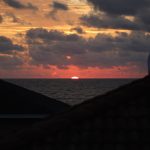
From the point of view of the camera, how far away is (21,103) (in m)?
18.6

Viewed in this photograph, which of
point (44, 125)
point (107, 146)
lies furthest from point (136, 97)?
point (44, 125)

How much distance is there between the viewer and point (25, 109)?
18266 mm

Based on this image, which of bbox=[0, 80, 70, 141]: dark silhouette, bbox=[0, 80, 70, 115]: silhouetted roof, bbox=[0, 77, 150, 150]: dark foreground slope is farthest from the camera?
bbox=[0, 80, 70, 115]: silhouetted roof

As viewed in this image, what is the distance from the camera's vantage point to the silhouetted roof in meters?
18.2

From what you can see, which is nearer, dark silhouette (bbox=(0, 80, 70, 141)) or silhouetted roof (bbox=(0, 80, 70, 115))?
dark silhouette (bbox=(0, 80, 70, 141))

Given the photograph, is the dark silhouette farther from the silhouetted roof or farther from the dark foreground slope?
the dark foreground slope

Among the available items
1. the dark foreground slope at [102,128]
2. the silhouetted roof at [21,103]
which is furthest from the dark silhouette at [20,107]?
the dark foreground slope at [102,128]

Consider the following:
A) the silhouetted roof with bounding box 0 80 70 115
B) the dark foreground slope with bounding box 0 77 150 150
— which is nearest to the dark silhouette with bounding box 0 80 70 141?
the silhouetted roof with bounding box 0 80 70 115

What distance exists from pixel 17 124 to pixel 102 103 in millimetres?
11813

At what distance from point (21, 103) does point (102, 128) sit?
1330 centimetres

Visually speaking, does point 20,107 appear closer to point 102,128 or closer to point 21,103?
point 21,103

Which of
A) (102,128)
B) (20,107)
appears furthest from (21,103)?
(102,128)

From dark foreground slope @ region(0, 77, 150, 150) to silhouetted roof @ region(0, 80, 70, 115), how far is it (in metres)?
12.6

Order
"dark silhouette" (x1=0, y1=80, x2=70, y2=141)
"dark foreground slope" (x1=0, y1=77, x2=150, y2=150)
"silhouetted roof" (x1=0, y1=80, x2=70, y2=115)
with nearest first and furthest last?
"dark foreground slope" (x1=0, y1=77, x2=150, y2=150), "dark silhouette" (x1=0, y1=80, x2=70, y2=141), "silhouetted roof" (x1=0, y1=80, x2=70, y2=115)
